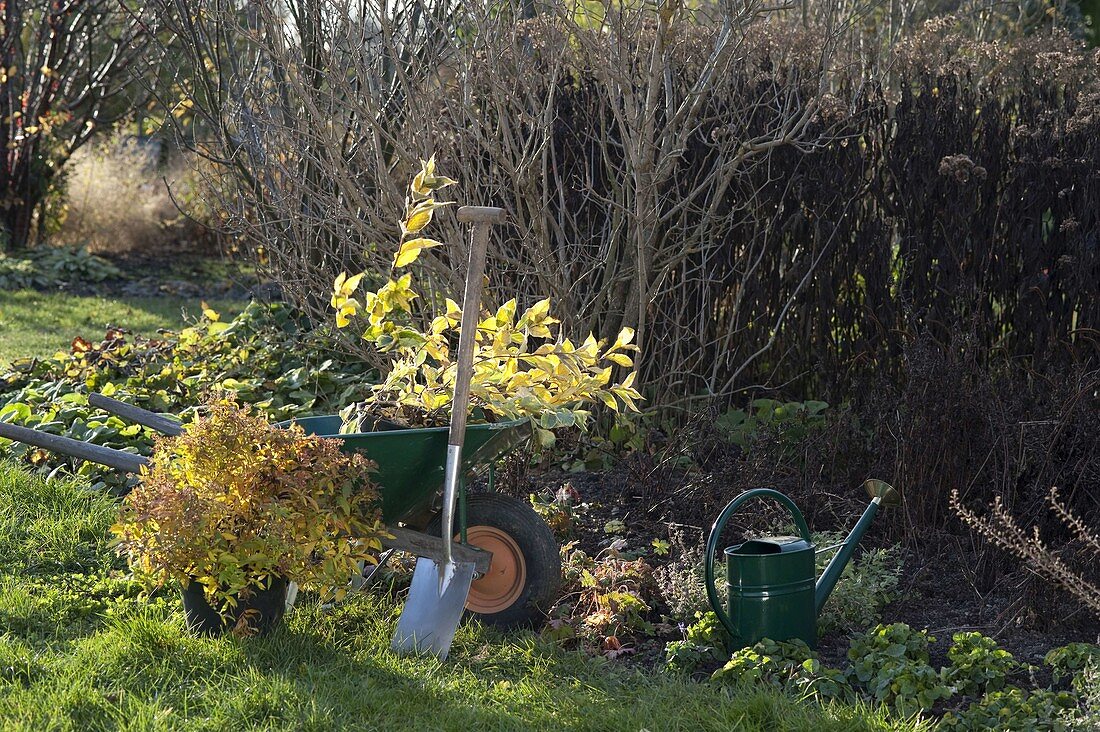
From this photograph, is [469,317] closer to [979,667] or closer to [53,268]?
[979,667]

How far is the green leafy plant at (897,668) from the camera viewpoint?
2.53 metres

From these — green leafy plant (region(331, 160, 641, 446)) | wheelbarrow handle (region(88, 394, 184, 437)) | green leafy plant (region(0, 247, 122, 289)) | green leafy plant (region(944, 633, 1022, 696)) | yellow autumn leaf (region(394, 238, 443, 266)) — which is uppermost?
green leafy plant (region(0, 247, 122, 289))

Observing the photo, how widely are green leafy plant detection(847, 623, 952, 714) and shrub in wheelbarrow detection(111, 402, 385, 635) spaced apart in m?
1.28

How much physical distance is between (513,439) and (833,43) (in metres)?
2.46

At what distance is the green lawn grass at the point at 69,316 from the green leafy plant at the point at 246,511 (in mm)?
4649

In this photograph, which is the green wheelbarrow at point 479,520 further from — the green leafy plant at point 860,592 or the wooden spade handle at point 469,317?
the green leafy plant at point 860,592

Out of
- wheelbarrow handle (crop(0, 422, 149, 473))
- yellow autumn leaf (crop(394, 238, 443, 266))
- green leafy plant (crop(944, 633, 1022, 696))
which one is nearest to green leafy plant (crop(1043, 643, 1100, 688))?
green leafy plant (crop(944, 633, 1022, 696))

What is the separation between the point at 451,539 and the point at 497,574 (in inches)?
9.9

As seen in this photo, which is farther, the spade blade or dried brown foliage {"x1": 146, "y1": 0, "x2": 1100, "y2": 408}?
dried brown foliage {"x1": 146, "y1": 0, "x2": 1100, "y2": 408}

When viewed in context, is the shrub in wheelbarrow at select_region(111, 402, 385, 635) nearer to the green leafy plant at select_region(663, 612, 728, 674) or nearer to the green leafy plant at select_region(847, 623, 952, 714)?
the green leafy plant at select_region(663, 612, 728, 674)

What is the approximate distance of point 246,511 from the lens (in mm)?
2859

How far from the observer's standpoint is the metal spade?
2.91 m

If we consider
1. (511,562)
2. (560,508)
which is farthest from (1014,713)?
(560,508)

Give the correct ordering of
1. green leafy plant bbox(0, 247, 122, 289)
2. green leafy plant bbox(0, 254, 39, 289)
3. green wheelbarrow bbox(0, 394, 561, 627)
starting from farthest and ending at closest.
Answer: green leafy plant bbox(0, 247, 122, 289), green leafy plant bbox(0, 254, 39, 289), green wheelbarrow bbox(0, 394, 561, 627)
